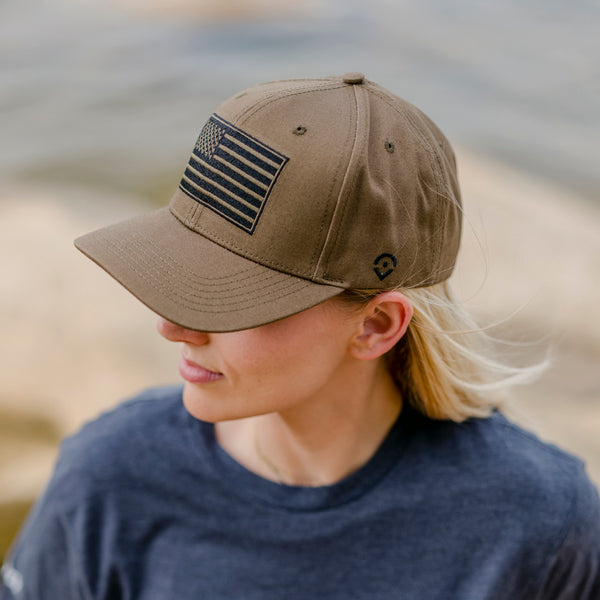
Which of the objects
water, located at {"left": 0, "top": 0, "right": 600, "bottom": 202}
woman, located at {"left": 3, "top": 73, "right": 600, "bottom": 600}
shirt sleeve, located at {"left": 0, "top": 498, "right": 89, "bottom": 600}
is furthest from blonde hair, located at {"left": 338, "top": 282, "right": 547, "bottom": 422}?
water, located at {"left": 0, "top": 0, "right": 600, "bottom": 202}

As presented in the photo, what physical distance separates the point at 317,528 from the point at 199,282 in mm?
450

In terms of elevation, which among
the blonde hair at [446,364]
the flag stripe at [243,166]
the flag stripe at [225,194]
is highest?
the flag stripe at [243,166]

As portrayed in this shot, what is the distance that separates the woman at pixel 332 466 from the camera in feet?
3.08

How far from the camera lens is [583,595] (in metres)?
1.16

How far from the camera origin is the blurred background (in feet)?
6.79

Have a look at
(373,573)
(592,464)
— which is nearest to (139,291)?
(373,573)

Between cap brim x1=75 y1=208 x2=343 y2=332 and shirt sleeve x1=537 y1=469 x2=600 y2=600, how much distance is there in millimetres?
558

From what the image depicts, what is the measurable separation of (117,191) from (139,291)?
2.00m

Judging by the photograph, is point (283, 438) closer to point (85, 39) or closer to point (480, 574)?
point (480, 574)

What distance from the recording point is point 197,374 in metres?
0.98

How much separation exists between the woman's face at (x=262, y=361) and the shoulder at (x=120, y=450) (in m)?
0.19

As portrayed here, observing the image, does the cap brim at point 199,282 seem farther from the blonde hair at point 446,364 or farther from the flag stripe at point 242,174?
the blonde hair at point 446,364

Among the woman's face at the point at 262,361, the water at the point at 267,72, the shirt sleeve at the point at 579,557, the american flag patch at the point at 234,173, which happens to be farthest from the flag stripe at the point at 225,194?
the water at the point at 267,72

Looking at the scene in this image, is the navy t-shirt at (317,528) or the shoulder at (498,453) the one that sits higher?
the shoulder at (498,453)
